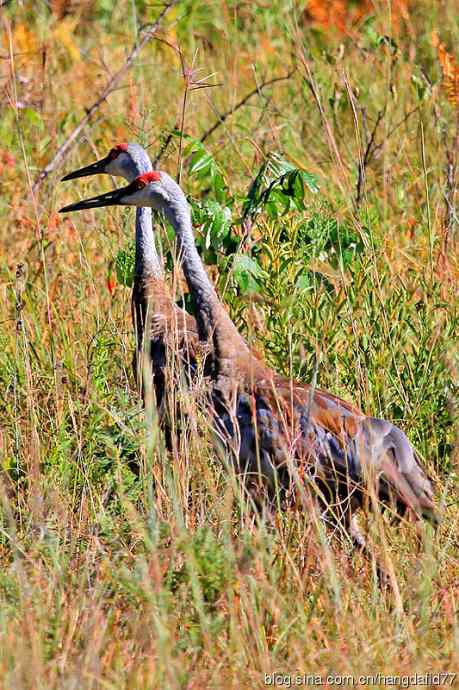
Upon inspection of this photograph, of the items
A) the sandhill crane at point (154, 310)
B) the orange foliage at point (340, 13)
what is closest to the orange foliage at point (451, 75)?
the sandhill crane at point (154, 310)

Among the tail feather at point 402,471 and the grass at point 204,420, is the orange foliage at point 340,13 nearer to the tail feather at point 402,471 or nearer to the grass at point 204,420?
the grass at point 204,420

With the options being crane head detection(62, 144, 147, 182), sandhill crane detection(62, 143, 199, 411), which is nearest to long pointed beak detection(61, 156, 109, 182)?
crane head detection(62, 144, 147, 182)

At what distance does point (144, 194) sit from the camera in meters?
4.89

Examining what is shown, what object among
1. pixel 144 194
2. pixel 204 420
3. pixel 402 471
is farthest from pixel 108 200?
pixel 402 471

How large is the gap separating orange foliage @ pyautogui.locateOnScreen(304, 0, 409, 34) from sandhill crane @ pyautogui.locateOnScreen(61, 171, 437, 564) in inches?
127

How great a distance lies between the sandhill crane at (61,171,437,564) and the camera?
13.0ft

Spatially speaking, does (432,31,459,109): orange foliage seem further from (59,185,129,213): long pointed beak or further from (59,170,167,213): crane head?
(59,185,129,213): long pointed beak

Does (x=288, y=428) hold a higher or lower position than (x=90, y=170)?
lower

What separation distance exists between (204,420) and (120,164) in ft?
6.62

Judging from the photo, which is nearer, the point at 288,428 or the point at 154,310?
the point at 288,428

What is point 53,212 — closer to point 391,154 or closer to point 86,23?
point 391,154

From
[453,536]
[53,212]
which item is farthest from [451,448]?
[53,212]

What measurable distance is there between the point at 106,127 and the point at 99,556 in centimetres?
366

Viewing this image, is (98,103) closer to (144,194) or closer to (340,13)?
(144,194)
